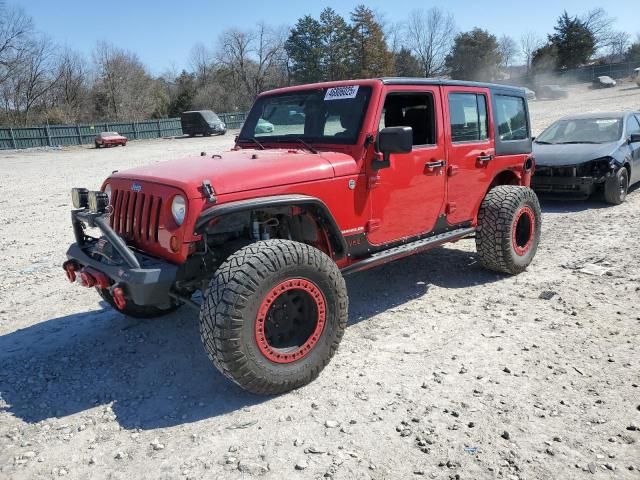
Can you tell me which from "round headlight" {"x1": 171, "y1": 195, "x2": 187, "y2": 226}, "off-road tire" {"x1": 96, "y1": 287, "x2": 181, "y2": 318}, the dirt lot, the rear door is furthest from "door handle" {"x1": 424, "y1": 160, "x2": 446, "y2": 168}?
"off-road tire" {"x1": 96, "y1": 287, "x2": 181, "y2": 318}

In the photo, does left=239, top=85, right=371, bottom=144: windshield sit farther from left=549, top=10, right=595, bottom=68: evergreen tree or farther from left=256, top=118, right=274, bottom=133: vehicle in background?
left=549, top=10, right=595, bottom=68: evergreen tree

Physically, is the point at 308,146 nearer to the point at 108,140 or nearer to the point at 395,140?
the point at 395,140

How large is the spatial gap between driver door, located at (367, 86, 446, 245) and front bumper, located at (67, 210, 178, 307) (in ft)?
5.40

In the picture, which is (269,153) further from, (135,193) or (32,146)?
(32,146)

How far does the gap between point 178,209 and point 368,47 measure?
57.5 m

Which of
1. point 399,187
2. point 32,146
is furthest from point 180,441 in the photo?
point 32,146

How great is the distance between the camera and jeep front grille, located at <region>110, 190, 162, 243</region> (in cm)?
341

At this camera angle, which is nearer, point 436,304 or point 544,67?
point 436,304

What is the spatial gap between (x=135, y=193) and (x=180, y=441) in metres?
1.68

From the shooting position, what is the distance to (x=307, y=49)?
57781 mm

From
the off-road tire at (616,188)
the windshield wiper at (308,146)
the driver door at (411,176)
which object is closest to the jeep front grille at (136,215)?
the windshield wiper at (308,146)

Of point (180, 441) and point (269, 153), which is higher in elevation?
point (269, 153)

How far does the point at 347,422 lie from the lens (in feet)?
9.94

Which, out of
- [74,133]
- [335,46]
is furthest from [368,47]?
[74,133]
